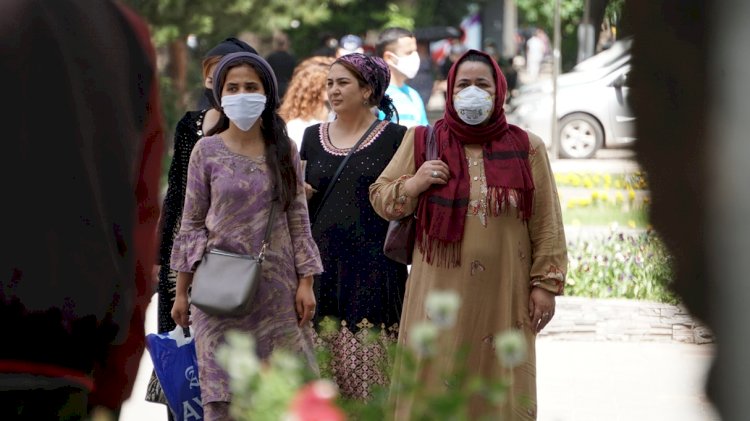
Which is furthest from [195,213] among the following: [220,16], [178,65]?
[178,65]

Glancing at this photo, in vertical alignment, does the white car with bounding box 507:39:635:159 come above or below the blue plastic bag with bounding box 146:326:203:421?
above

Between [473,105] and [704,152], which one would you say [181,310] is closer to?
[473,105]

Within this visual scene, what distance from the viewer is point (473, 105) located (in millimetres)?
4691

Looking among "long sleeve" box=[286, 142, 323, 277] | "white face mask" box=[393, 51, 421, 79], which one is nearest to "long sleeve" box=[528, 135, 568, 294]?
"long sleeve" box=[286, 142, 323, 277]

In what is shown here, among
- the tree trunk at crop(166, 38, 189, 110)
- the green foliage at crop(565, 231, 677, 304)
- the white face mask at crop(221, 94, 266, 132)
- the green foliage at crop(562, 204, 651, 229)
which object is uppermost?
the tree trunk at crop(166, 38, 189, 110)

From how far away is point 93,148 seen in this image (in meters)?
1.77

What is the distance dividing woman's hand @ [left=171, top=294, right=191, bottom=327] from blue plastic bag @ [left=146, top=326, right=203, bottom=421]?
10 centimetres

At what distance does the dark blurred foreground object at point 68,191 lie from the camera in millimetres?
1688

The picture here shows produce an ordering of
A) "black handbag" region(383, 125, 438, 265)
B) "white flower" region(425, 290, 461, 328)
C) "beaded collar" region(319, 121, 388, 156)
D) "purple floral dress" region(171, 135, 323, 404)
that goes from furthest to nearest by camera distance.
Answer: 1. "beaded collar" region(319, 121, 388, 156)
2. "black handbag" region(383, 125, 438, 265)
3. "purple floral dress" region(171, 135, 323, 404)
4. "white flower" region(425, 290, 461, 328)

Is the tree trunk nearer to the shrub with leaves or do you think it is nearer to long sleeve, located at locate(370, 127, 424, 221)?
long sleeve, located at locate(370, 127, 424, 221)

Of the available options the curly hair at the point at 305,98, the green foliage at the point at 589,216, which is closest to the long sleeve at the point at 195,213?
the curly hair at the point at 305,98

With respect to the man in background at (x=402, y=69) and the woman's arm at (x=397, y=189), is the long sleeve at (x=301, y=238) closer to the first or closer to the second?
the woman's arm at (x=397, y=189)

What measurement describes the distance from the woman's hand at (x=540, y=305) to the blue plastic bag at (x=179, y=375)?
3.99 feet

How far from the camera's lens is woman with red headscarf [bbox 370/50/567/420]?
15.2ft
